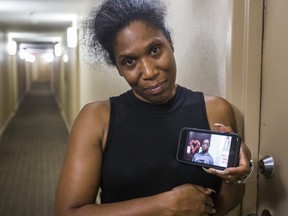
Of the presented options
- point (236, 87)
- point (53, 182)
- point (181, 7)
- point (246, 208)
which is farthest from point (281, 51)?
point (53, 182)

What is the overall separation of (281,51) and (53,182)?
12.2 feet

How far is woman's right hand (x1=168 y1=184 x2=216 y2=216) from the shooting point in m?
0.85

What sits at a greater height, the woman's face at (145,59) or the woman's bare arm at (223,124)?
the woman's face at (145,59)

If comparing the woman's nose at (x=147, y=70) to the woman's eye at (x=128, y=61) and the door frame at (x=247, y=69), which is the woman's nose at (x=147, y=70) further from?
the door frame at (x=247, y=69)

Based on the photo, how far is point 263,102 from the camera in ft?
3.57

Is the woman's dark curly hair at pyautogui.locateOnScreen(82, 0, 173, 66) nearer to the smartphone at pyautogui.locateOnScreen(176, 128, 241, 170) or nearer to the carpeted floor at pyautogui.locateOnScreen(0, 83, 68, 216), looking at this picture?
the smartphone at pyautogui.locateOnScreen(176, 128, 241, 170)

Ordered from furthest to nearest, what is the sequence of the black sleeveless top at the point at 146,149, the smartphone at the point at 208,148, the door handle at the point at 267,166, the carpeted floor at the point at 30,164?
the carpeted floor at the point at 30,164
the door handle at the point at 267,166
the black sleeveless top at the point at 146,149
the smartphone at the point at 208,148

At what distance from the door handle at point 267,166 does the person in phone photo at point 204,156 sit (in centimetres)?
27

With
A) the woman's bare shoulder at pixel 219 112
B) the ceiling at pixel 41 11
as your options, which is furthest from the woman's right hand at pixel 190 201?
the ceiling at pixel 41 11

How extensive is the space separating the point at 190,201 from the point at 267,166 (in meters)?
0.29

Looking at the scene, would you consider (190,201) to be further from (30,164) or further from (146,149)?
(30,164)

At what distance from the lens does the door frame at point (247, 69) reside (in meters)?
1.07

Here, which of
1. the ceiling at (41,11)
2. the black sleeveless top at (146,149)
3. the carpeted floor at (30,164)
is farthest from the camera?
the ceiling at (41,11)

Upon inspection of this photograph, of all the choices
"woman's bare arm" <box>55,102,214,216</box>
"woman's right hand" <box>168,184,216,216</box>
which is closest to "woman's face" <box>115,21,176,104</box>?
"woman's bare arm" <box>55,102,214,216</box>
